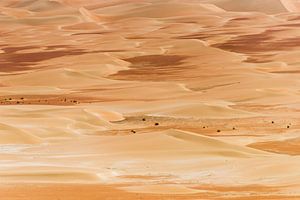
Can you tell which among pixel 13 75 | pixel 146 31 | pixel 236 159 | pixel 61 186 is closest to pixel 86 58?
pixel 13 75

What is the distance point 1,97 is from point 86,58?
2683 cm

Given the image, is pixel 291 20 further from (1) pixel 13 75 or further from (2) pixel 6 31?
(1) pixel 13 75

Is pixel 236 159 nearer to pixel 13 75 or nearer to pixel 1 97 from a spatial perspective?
pixel 1 97

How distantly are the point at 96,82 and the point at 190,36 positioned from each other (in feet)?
127

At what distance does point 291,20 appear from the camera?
11394 cm

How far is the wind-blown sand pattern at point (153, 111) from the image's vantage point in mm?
21188

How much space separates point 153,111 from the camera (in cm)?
4197

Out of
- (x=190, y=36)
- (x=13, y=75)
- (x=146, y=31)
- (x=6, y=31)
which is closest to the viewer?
(x=13, y=75)

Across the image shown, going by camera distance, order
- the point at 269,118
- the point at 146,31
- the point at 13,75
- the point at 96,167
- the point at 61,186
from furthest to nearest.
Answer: the point at 146,31 → the point at 13,75 → the point at 269,118 → the point at 96,167 → the point at 61,186

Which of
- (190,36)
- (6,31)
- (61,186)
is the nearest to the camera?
(61,186)

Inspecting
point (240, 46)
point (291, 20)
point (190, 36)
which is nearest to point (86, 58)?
point (240, 46)

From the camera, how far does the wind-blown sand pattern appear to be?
21.2 meters

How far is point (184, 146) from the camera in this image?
27938 millimetres

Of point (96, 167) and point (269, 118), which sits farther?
point (269, 118)
